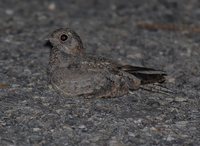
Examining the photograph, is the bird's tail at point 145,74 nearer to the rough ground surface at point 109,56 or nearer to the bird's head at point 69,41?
the rough ground surface at point 109,56

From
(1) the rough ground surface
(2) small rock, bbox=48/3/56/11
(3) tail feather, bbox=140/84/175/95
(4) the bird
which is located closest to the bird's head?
(4) the bird

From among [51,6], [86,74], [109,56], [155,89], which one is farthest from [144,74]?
[51,6]

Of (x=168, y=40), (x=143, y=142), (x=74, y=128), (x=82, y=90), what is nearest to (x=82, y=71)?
(x=82, y=90)

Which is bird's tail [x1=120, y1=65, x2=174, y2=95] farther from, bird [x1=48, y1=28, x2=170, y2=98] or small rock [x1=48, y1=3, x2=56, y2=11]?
small rock [x1=48, y1=3, x2=56, y2=11]

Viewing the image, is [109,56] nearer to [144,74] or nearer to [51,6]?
[144,74]

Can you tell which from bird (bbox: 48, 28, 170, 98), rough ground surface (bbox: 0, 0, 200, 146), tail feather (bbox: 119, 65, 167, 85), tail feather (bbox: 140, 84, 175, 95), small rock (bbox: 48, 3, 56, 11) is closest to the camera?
rough ground surface (bbox: 0, 0, 200, 146)

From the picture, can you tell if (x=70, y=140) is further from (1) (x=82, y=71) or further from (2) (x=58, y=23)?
(2) (x=58, y=23)

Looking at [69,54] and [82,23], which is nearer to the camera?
[69,54]
